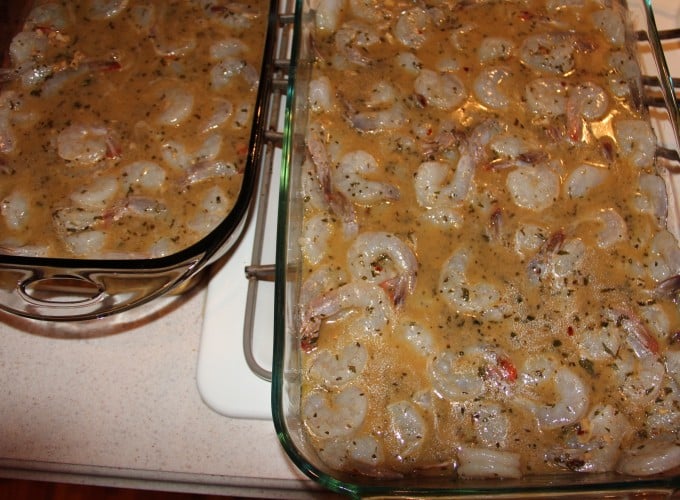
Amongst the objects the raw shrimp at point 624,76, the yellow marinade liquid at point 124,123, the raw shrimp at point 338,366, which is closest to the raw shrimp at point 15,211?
the yellow marinade liquid at point 124,123

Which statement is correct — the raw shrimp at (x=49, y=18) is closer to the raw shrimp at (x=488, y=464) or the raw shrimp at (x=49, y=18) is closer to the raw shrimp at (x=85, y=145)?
the raw shrimp at (x=85, y=145)

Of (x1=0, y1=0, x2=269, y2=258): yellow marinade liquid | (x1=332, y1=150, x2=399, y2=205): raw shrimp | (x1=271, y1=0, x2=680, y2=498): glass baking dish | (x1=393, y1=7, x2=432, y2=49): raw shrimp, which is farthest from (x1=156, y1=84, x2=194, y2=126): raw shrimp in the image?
(x1=393, y1=7, x2=432, y2=49): raw shrimp

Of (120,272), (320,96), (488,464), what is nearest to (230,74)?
(320,96)

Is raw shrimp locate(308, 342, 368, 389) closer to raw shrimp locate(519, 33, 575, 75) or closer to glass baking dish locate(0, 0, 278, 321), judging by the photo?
glass baking dish locate(0, 0, 278, 321)

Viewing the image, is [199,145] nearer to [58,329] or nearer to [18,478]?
[58,329]

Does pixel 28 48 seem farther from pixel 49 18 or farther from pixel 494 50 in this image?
pixel 494 50

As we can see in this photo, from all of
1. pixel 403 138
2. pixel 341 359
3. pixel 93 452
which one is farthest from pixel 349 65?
pixel 93 452
